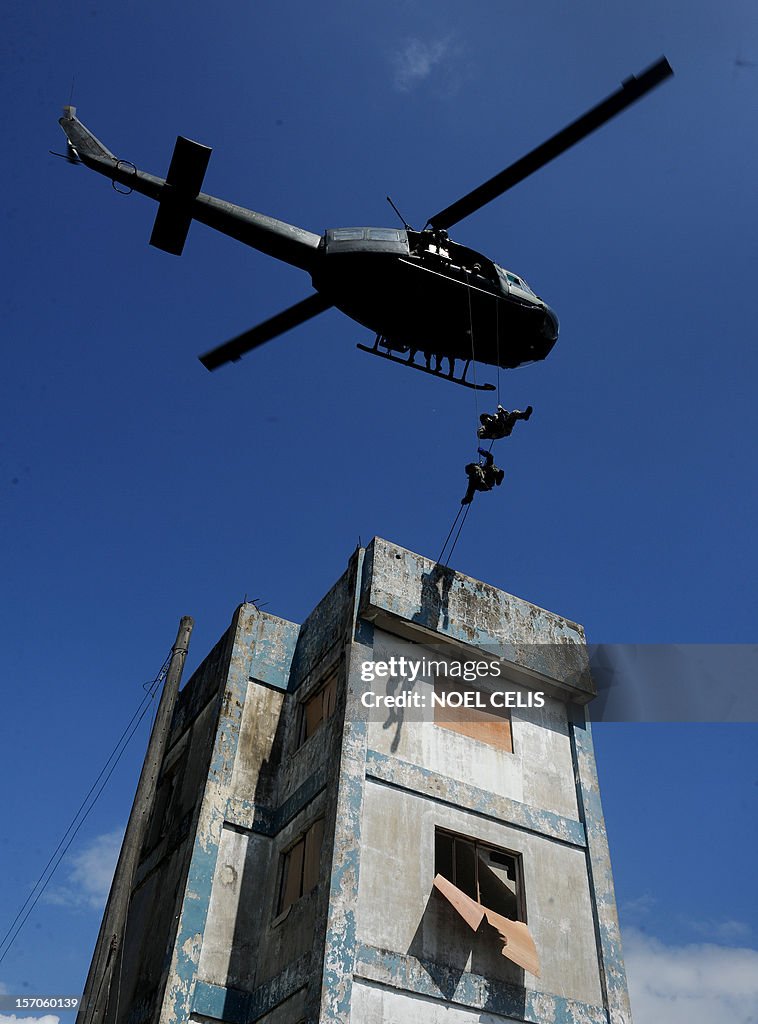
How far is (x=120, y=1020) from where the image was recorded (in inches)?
551

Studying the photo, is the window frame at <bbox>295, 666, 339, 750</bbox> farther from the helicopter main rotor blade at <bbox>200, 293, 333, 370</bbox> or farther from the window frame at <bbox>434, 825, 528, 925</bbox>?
the helicopter main rotor blade at <bbox>200, 293, 333, 370</bbox>

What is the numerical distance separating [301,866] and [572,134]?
1292 cm

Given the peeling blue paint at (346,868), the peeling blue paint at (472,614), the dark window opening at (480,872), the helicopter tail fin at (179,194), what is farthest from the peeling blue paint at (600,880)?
the helicopter tail fin at (179,194)

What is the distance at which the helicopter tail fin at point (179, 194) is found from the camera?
14.5 metres

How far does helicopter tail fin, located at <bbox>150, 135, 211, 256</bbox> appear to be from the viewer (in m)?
14.5

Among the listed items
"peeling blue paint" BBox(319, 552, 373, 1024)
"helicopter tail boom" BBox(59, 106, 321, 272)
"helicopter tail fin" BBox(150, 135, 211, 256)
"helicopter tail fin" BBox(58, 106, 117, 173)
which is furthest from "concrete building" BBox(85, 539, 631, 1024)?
"helicopter tail fin" BBox(58, 106, 117, 173)

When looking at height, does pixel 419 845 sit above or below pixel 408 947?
above

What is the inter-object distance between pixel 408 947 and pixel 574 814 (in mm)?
4272

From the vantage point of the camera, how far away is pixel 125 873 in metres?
10.7

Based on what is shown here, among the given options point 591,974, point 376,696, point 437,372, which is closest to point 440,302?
point 437,372

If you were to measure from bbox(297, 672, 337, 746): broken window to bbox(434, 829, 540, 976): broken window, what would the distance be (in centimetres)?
289

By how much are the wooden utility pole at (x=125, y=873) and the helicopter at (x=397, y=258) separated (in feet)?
22.1

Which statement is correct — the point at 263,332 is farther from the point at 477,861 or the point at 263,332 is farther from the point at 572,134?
the point at 477,861

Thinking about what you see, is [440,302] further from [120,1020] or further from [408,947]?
[120,1020]
